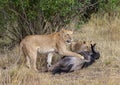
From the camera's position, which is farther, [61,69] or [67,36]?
[67,36]

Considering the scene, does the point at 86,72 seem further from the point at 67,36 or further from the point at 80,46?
the point at 80,46

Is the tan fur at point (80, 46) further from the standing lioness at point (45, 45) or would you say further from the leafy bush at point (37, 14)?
the leafy bush at point (37, 14)

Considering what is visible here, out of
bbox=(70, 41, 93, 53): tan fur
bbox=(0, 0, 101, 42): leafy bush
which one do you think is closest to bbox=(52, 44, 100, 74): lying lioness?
bbox=(70, 41, 93, 53): tan fur

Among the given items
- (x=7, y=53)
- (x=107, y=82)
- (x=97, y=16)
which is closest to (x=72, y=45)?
(x=7, y=53)

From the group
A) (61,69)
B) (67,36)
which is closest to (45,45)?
(67,36)

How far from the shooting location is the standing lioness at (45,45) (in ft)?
31.2

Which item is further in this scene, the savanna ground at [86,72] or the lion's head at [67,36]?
the lion's head at [67,36]

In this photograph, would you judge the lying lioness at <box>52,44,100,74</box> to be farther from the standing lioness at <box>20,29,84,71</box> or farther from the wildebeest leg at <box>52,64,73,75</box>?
the standing lioness at <box>20,29,84,71</box>

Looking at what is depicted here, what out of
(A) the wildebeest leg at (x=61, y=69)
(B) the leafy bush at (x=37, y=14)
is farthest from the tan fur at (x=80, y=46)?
(A) the wildebeest leg at (x=61, y=69)

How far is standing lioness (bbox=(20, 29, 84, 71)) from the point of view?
9.50m

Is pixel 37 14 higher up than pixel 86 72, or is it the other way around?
pixel 37 14

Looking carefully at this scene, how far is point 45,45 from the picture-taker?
9883 millimetres

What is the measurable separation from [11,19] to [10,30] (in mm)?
738

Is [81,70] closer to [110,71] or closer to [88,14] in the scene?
[110,71]
